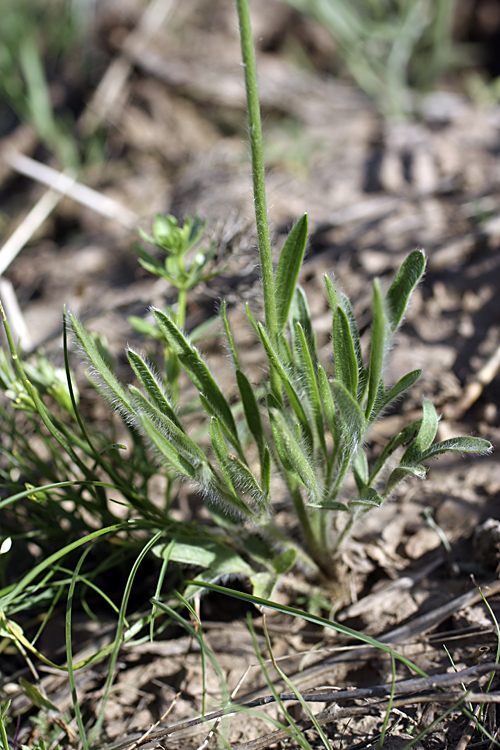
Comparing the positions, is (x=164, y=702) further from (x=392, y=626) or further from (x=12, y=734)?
(x=392, y=626)

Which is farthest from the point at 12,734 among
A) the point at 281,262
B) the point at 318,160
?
the point at 318,160

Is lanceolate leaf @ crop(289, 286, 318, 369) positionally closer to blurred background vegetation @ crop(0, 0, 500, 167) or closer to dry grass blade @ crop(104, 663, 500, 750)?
dry grass blade @ crop(104, 663, 500, 750)

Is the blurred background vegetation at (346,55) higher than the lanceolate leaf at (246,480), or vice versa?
the blurred background vegetation at (346,55)

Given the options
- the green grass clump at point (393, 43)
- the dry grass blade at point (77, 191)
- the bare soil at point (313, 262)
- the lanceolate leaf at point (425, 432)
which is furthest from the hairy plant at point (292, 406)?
the green grass clump at point (393, 43)

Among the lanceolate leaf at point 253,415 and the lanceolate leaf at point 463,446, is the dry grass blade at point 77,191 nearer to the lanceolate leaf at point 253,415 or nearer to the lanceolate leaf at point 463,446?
the lanceolate leaf at point 253,415

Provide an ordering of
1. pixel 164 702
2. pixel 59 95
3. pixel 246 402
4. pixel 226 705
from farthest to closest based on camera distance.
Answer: pixel 59 95 < pixel 164 702 < pixel 246 402 < pixel 226 705

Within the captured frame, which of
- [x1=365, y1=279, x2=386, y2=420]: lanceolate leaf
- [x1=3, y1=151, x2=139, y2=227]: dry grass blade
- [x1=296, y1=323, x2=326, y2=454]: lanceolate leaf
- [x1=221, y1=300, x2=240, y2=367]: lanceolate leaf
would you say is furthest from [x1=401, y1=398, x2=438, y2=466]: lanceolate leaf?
[x1=3, y1=151, x2=139, y2=227]: dry grass blade

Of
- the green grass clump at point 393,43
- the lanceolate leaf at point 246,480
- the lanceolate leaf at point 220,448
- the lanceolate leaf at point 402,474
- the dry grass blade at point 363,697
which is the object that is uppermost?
the green grass clump at point 393,43

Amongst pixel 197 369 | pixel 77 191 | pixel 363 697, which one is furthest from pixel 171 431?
pixel 77 191
